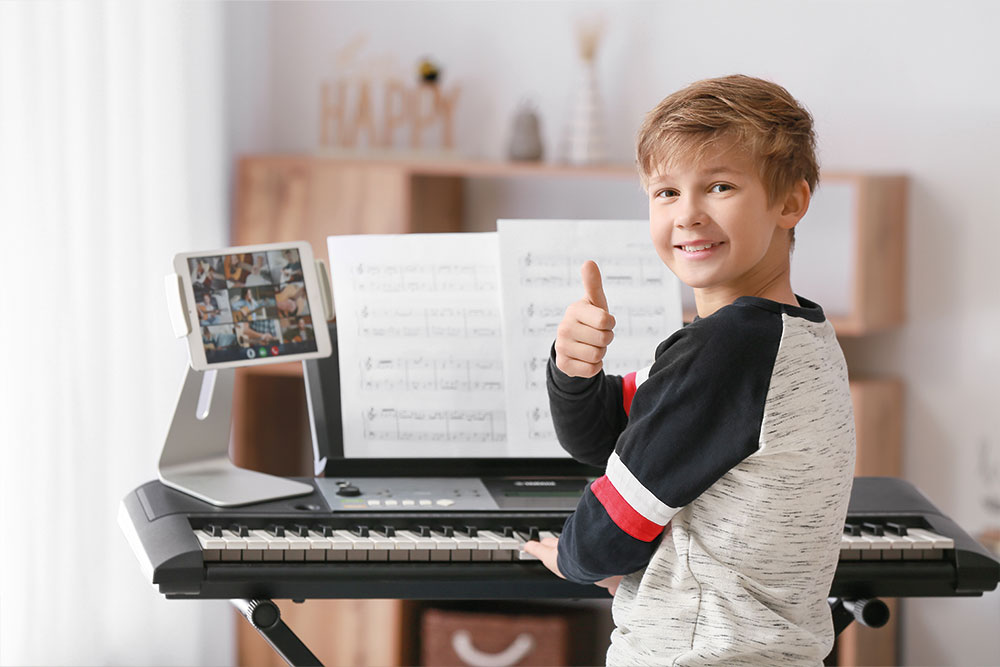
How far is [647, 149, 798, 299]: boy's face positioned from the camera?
116 cm

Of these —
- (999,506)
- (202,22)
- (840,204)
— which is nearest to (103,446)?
(202,22)

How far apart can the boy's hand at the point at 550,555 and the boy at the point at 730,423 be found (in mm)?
137

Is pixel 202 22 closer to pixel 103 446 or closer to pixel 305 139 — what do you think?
pixel 305 139

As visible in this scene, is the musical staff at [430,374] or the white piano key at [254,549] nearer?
the white piano key at [254,549]

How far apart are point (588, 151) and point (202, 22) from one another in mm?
1004

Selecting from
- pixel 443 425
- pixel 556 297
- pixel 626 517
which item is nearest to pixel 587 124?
pixel 556 297

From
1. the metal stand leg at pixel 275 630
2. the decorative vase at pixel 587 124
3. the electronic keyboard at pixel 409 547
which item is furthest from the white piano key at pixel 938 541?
the decorative vase at pixel 587 124

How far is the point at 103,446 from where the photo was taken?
96.1 inches

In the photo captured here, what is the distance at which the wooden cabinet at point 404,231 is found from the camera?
2672mm

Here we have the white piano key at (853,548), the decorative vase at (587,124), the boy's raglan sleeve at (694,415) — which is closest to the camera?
the boy's raglan sleeve at (694,415)

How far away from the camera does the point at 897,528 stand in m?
1.63

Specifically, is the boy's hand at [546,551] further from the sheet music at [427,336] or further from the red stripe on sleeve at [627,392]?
the sheet music at [427,336]

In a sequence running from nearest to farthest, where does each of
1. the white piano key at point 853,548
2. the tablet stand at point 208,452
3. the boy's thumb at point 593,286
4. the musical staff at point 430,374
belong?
the boy's thumb at point 593,286
the white piano key at point 853,548
the tablet stand at point 208,452
the musical staff at point 430,374

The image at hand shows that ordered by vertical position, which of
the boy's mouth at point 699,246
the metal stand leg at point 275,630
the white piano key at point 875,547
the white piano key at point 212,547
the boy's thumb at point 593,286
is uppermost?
the boy's mouth at point 699,246
